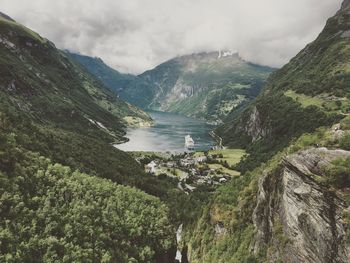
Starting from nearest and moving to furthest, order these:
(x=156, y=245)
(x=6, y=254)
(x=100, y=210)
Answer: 1. (x=6, y=254)
2. (x=100, y=210)
3. (x=156, y=245)

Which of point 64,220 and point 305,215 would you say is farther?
point 64,220

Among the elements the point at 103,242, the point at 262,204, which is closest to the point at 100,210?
the point at 103,242

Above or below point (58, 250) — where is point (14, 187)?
above

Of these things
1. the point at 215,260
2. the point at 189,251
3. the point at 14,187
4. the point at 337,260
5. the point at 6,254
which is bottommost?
the point at 189,251

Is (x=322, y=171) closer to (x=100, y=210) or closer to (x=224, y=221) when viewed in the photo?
(x=224, y=221)

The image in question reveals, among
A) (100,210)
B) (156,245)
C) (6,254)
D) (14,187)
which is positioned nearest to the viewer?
(6,254)

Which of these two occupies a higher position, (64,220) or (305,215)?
(305,215)

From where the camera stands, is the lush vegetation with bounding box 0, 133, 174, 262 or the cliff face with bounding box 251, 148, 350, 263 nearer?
the cliff face with bounding box 251, 148, 350, 263

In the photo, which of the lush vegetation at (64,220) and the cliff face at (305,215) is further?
the lush vegetation at (64,220)
